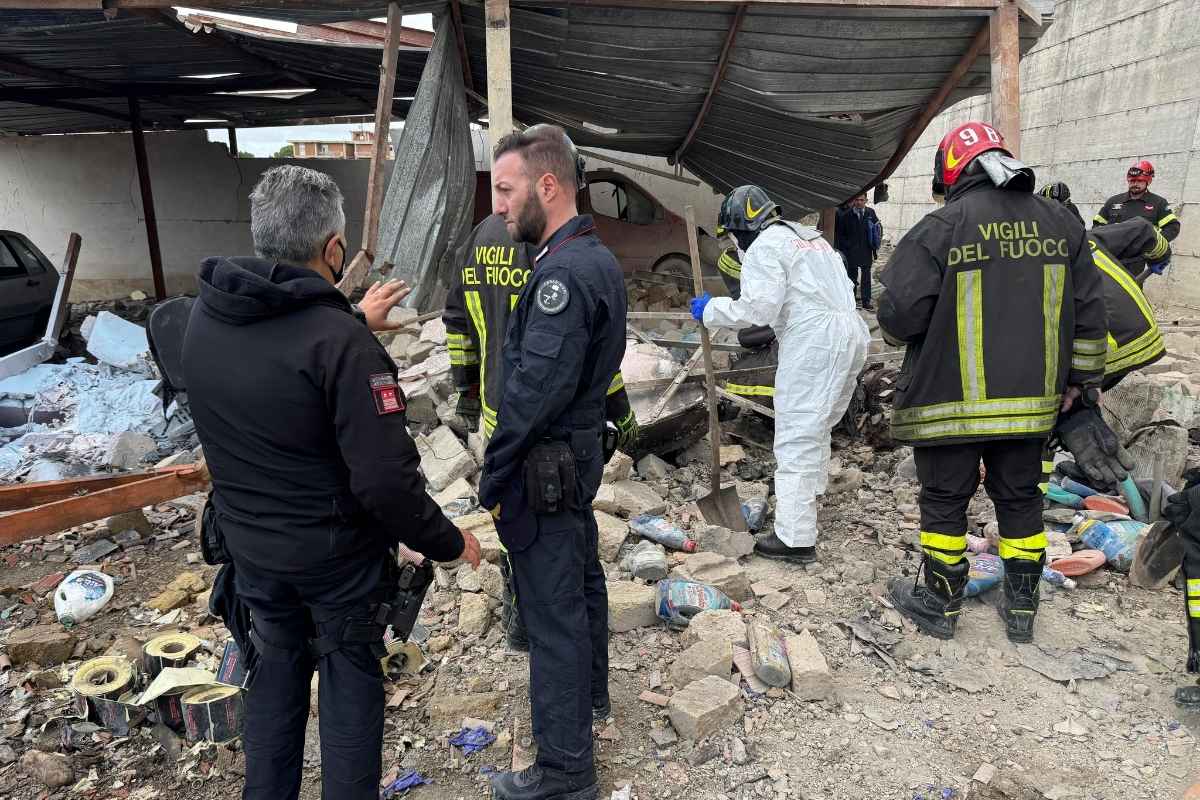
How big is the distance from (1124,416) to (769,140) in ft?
12.6

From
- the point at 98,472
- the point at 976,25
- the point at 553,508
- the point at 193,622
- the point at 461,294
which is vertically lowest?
the point at 193,622

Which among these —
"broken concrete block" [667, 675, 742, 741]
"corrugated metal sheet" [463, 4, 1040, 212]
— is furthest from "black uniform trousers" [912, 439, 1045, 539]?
"corrugated metal sheet" [463, 4, 1040, 212]

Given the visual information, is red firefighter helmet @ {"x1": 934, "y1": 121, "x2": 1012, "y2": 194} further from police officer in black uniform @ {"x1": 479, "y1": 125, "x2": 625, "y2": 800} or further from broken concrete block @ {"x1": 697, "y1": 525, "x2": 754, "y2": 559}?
broken concrete block @ {"x1": 697, "y1": 525, "x2": 754, "y2": 559}

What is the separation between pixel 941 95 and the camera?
240 inches

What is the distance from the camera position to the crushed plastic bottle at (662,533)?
3.65 metres

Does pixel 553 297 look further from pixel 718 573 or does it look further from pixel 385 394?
pixel 718 573

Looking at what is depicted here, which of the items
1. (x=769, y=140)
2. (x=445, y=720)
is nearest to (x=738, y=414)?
(x=769, y=140)

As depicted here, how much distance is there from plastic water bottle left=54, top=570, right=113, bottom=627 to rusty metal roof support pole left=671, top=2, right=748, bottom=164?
16.7 feet

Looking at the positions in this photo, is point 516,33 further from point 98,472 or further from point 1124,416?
point 1124,416

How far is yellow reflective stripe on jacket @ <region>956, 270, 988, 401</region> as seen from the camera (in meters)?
2.66

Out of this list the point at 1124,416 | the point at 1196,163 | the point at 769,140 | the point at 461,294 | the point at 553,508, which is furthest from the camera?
the point at 1196,163

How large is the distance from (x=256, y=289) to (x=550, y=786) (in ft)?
5.16

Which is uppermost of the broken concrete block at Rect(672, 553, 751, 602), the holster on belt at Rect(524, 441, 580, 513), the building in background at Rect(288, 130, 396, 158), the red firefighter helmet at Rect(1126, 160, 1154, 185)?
the building in background at Rect(288, 130, 396, 158)

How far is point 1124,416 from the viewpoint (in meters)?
4.77
